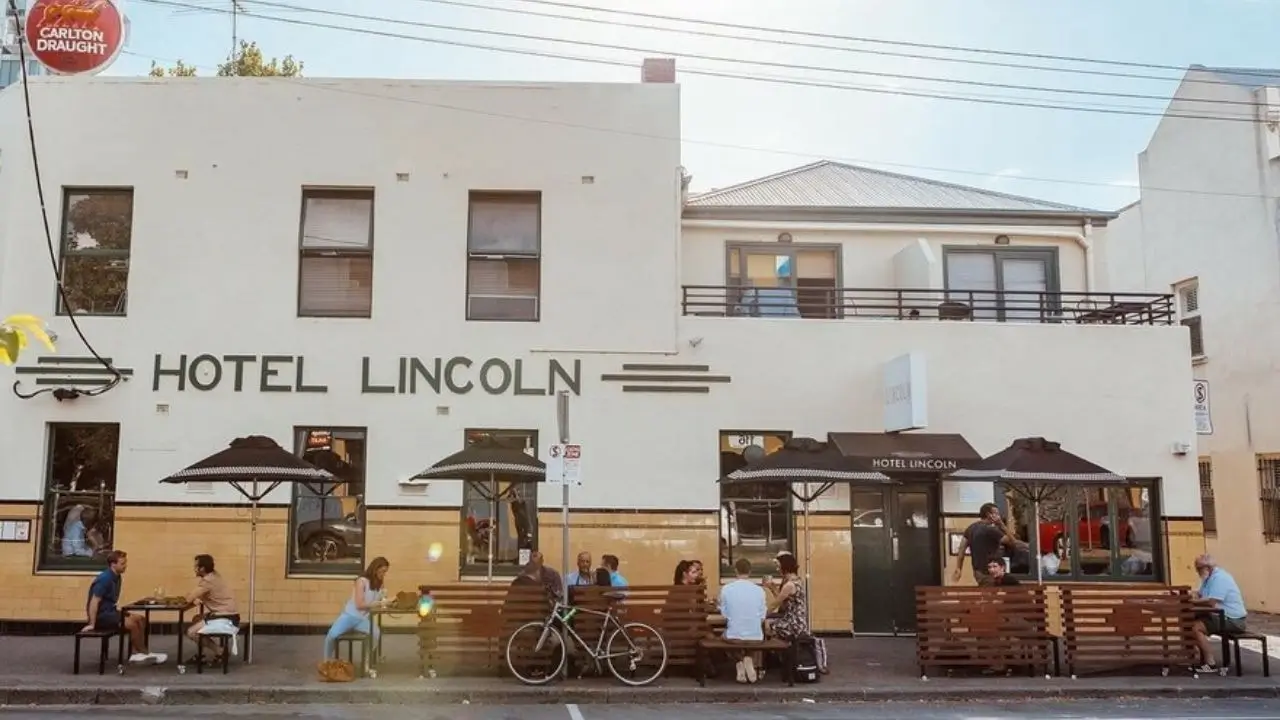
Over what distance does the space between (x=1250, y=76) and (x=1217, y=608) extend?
12.9 meters

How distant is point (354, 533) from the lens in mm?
14750

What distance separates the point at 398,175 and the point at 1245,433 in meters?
16.2

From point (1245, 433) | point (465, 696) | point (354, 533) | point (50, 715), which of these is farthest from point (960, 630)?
point (1245, 433)

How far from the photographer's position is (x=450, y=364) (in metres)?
14.9

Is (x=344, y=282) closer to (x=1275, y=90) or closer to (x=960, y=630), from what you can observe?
(x=960, y=630)

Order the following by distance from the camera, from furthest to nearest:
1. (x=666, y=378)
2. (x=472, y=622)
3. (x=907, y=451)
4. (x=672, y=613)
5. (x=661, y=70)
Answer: (x=661, y=70)
(x=666, y=378)
(x=907, y=451)
(x=672, y=613)
(x=472, y=622)

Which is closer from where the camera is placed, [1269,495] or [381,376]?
[381,376]

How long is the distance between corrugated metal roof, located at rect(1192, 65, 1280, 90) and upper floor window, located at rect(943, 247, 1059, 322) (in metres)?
6.46

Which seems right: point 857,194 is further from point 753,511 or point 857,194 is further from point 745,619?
point 745,619

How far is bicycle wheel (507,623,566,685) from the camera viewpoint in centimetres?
1126

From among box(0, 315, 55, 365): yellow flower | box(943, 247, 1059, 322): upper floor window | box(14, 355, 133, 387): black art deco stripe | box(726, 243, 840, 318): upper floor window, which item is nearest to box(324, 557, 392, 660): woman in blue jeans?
box(14, 355, 133, 387): black art deco stripe

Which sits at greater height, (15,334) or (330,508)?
(15,334)

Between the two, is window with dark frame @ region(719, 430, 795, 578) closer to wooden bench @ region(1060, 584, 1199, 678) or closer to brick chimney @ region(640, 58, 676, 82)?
wooden bench @ region(1060, 584, 1199, 678)

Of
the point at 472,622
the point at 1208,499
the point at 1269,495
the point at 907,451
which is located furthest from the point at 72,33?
the point at 1208,499
